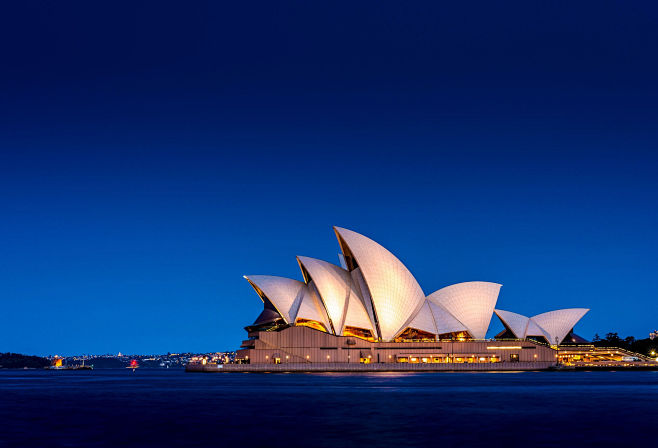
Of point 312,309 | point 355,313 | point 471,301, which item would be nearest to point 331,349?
point 312,309

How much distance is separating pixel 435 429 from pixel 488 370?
89.8 meters

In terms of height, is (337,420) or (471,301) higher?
(471,301)

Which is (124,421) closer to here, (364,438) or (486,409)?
(364,438)

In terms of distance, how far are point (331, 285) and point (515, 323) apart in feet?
133

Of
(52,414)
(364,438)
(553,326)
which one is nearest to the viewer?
(364,438)

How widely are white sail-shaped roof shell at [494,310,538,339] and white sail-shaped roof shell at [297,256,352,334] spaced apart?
114 ft

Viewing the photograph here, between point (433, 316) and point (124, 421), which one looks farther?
point (433, 316)

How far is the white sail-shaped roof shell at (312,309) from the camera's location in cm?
11438

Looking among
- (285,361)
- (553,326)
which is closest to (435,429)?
(285,361)

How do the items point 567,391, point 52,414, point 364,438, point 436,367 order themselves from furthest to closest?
point 436,367 < point 567,391 < point 52,414 < point 364,438

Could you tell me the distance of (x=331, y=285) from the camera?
11138 centimetres

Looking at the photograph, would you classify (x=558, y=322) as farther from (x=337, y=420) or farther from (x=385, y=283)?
(x=337, y=420)

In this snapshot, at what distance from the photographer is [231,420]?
3741 cm

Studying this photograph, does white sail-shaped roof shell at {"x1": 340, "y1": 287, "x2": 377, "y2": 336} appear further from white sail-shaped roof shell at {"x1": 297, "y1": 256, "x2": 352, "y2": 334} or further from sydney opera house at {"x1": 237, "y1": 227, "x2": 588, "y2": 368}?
white sail-shaped roof shell at {"x1": 297, "y1": 256, "x2": 352, "y2": 334}
